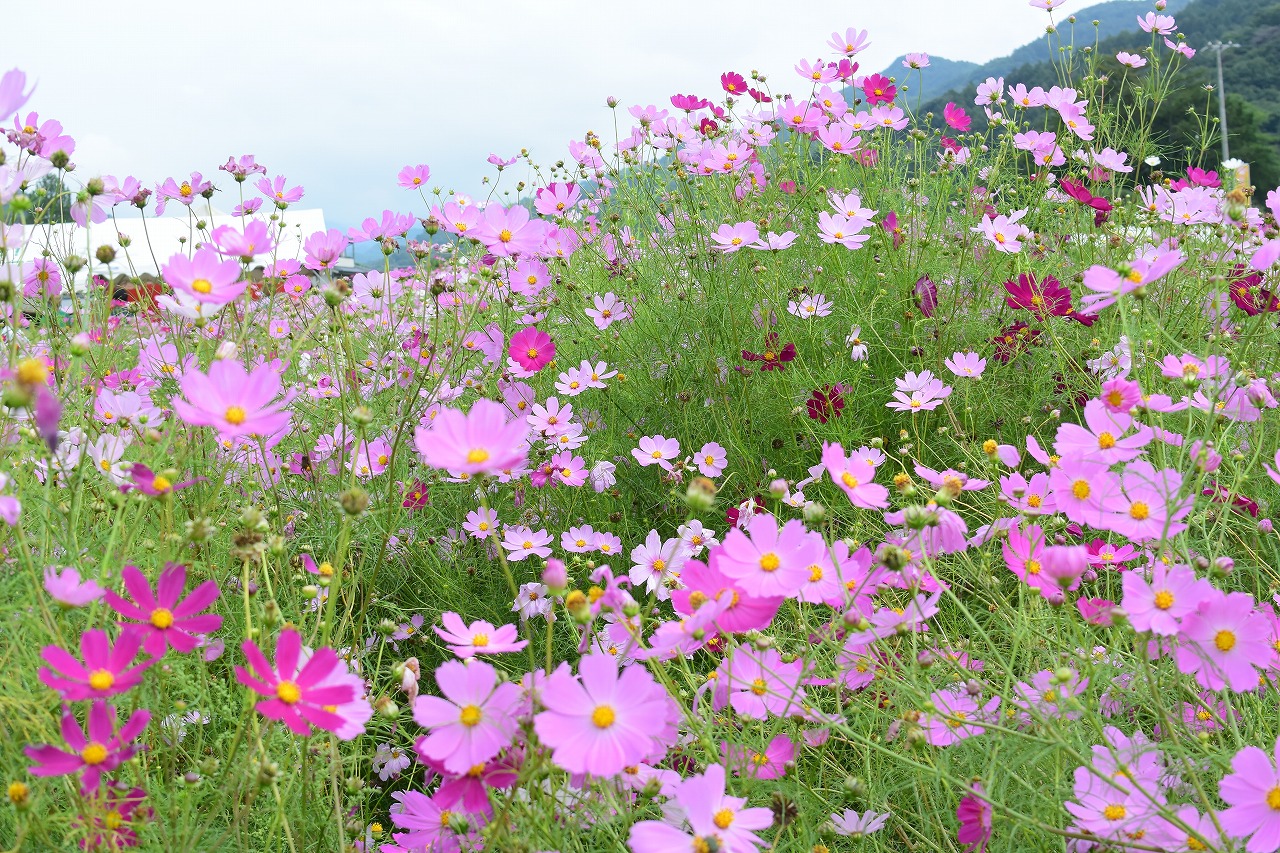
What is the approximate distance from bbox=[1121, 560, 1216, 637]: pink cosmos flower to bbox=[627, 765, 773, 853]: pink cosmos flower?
1.19 feet

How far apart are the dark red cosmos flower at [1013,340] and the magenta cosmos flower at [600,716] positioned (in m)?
1.50

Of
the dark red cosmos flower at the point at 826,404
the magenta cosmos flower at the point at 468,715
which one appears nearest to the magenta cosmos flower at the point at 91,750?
the magenta cosmos flower at the point at 468,715

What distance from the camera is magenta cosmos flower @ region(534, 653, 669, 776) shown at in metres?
0.63

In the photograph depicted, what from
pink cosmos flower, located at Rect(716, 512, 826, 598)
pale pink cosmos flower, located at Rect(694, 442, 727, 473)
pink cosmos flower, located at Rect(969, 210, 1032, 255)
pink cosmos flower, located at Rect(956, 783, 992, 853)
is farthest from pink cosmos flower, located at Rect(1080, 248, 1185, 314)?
pink cosmos flower, located at Rect(969, 210, 1032, 255)

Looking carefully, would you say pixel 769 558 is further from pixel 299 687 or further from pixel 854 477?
pixel 299 687

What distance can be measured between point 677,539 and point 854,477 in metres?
0.48

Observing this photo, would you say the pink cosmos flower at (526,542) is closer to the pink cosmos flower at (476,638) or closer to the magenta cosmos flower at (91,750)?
the pink cosmos flower at (476,638)

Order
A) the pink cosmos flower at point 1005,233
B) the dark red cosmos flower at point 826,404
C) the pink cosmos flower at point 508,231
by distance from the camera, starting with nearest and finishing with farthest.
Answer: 1. the pink cosmos flower at point 508,231
2. the dark red cosmos flower at point 826,404
3. the pink cosmos flower at point 1005,233

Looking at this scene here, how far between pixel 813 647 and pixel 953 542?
189mm

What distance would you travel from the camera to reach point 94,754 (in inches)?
25.7

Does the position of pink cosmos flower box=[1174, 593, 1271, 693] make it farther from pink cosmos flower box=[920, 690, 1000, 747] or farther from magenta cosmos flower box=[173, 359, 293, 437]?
magenta cosmos flower box=[173, 359, 293, 437]

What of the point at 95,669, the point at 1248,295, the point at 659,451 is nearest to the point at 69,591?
the point at 95,669

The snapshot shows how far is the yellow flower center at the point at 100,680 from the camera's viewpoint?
0.66 meters

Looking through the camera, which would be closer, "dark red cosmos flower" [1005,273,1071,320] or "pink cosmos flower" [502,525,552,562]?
"pink cosmos flower" [502,525,552,562]
